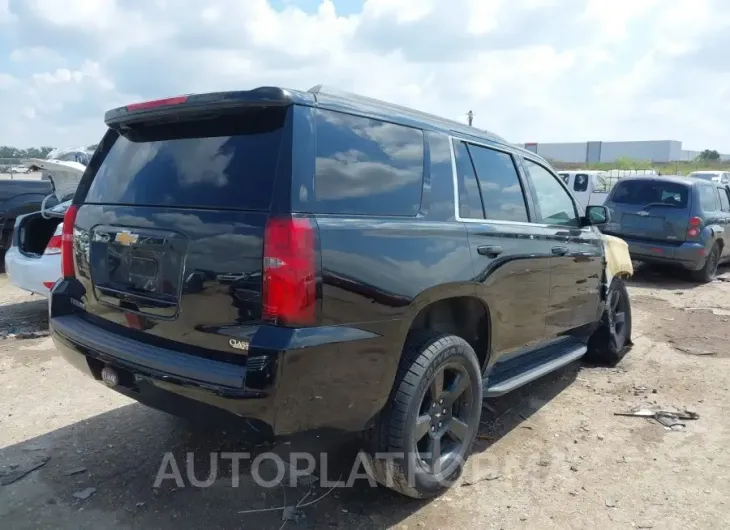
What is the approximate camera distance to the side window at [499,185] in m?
3.74

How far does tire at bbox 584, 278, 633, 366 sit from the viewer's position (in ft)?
18.3

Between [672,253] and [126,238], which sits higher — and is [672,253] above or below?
below

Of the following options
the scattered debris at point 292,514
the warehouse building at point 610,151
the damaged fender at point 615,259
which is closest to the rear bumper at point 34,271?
the scattered debris at point 292,514

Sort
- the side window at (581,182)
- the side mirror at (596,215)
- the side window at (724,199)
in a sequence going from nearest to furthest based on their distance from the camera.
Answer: the side mirror at (596,215)
the side window at (724,199)
the side window at (581,182)

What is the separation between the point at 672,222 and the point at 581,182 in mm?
10683

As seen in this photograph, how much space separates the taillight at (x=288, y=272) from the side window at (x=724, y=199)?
35.7 feet

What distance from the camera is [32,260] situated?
6172mm

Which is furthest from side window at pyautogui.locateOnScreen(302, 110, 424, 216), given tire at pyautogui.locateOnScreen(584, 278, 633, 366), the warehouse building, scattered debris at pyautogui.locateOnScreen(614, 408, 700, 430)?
the warehouse building

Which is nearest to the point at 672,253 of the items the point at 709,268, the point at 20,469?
the point at 709,268

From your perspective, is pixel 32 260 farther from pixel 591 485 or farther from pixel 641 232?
pixel 641 232

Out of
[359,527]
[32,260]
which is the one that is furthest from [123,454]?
[32,260]

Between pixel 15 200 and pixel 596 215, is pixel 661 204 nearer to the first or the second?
pixel 596 215

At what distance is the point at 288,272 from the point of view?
2430 mm

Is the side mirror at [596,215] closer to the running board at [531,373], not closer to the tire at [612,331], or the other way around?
the tire at [612,331]
